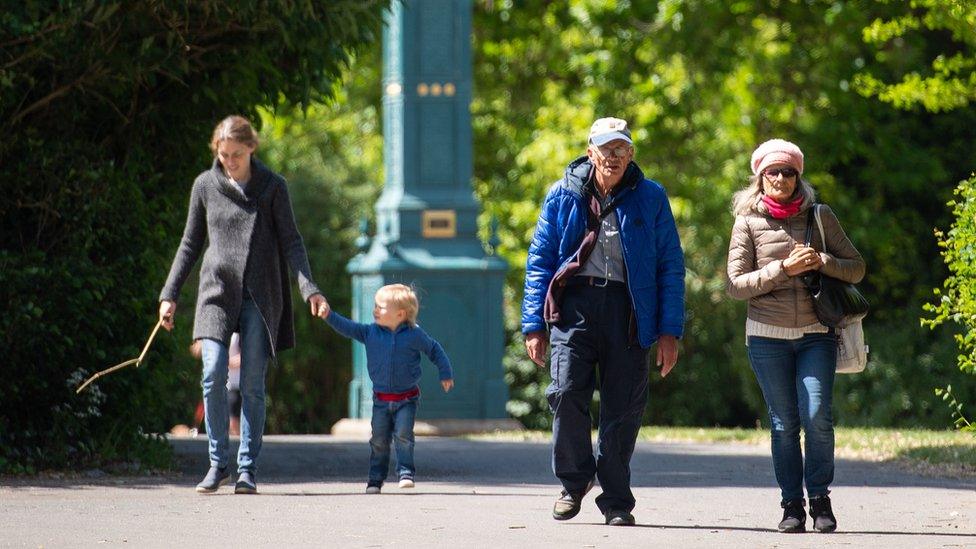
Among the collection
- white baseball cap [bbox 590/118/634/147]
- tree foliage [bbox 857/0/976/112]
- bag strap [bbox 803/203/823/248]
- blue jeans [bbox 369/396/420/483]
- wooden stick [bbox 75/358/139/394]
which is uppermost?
tree foliage [bbox 857/0/976/112]

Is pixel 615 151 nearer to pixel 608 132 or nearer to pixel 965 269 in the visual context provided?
pixel 608 132

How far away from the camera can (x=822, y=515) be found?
7.54 meters

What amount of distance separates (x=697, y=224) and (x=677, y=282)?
15.2 meters

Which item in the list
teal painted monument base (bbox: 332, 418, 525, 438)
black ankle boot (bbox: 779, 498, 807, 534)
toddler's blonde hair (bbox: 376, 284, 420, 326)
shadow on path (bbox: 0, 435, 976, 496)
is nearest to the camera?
black ankle boot (bbox: 779, 498, 807, 534)

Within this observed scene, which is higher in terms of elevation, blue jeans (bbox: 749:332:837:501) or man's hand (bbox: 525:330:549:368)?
man's hand (bbox: 525:330:549:368)

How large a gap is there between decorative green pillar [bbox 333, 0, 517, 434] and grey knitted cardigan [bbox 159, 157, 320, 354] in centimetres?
680

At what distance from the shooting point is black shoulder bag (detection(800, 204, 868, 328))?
750 cm

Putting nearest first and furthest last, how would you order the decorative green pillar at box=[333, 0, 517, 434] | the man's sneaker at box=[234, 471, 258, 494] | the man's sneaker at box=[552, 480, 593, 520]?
the man's sneaker at box=[552, 480, 593, 520] → the man's sneaker at box=[234, 471, 258, 494] → the decorative green pillar at box=[333, 0, 517, 434]

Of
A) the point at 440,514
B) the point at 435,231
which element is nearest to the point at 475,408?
the point at 435,231

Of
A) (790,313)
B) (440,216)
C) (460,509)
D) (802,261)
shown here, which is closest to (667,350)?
(790,313)

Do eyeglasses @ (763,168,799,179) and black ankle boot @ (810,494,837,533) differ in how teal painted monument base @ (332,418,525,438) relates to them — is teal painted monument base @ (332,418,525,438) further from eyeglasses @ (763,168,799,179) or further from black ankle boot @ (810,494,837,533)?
eyeglasses @ (763,168,799,179)

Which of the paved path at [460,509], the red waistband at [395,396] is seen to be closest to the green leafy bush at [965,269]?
the paved path at [460,509]

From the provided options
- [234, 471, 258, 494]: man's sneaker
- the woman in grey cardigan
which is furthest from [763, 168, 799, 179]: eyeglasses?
[234, 471, 258, 494]: man's sneaker

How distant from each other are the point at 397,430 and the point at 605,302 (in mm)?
2184
